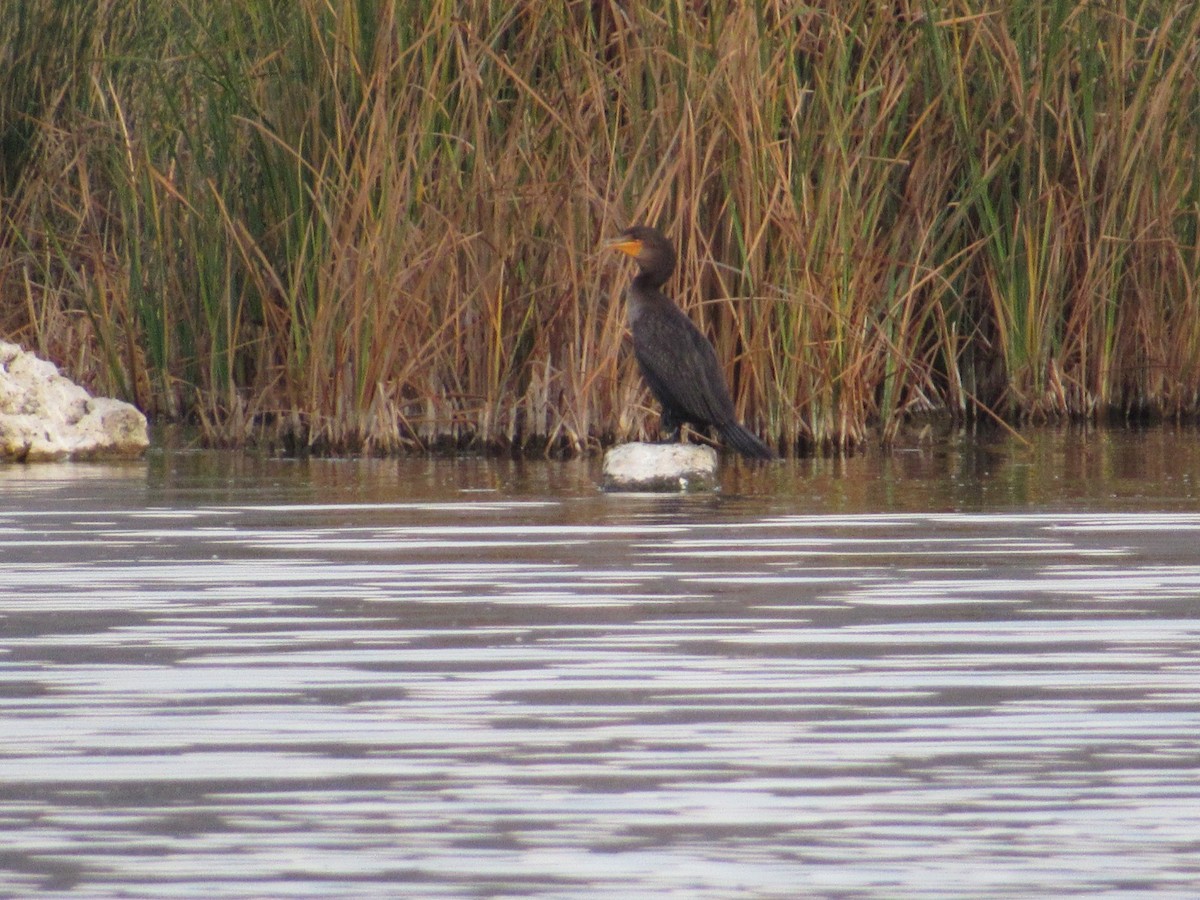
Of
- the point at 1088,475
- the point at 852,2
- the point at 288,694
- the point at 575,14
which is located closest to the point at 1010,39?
the point at 852,2

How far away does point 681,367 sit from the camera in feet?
28.2

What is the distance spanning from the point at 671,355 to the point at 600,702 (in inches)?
179

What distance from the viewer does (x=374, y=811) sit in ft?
11.0

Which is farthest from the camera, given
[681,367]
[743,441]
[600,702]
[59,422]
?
[59,422]

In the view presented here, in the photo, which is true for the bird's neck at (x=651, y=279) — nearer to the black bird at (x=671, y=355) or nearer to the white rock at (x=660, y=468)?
the black bird at (x=671, y=355)

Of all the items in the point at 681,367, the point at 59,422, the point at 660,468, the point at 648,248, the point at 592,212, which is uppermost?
the point at 592,212

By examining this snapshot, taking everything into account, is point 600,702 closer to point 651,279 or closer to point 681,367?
point 681,367

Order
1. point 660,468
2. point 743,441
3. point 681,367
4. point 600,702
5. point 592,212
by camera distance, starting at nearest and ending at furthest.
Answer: point 600,702 < point 660,468 < point 681,367 < point 743,441 < point 592,212

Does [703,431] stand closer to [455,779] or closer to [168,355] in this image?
[168,355]

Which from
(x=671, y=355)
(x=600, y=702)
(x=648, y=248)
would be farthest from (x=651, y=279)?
(x=600, y=702)

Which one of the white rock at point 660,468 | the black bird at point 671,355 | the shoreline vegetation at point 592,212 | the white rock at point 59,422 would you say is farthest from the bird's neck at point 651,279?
the white rock at point 59,422

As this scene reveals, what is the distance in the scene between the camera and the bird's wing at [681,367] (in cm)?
862

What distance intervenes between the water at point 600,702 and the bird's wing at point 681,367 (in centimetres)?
136

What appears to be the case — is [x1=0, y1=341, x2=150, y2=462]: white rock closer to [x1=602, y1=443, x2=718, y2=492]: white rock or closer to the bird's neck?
the bird's neck
